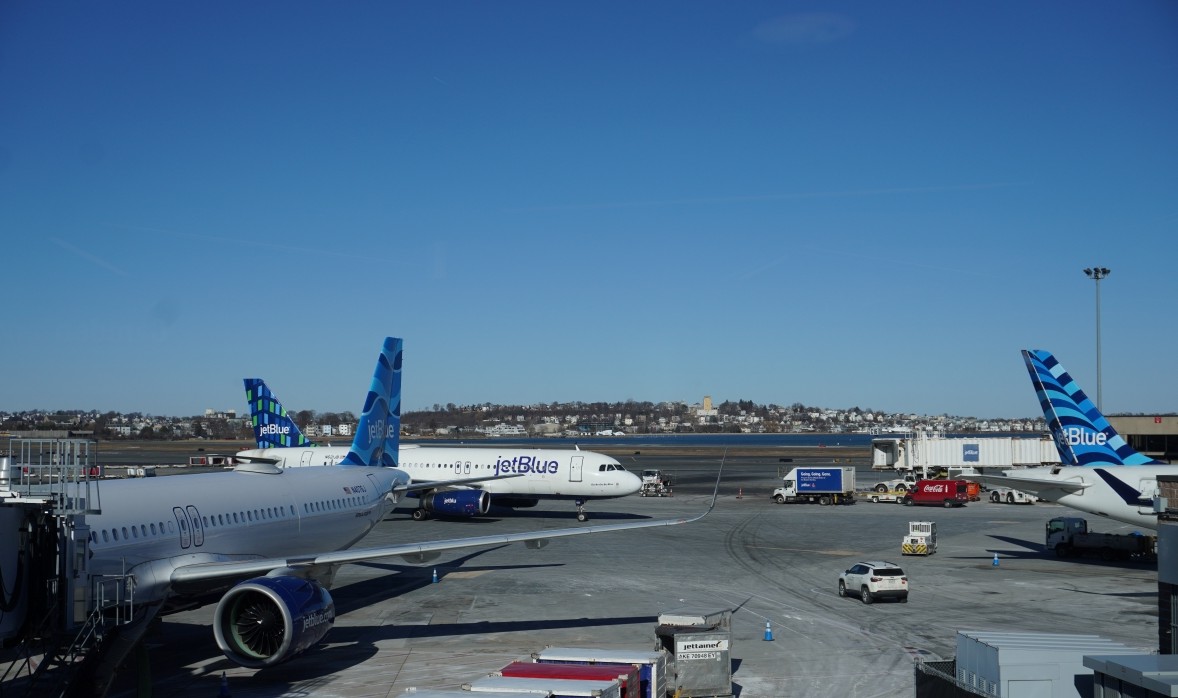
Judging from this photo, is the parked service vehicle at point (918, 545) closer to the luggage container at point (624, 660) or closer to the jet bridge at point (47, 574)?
the luggage container at point (624, 660)

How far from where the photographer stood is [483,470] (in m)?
61.5

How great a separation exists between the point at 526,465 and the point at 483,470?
2.90 meters

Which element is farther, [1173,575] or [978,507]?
[978,507]

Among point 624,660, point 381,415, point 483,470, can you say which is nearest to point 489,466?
point 483,470

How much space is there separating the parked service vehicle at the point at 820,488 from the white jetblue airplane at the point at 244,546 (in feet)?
157

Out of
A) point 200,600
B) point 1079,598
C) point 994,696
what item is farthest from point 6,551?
point 1079,598

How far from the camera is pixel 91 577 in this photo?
19438 mm

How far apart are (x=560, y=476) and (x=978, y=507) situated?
34.5 metres

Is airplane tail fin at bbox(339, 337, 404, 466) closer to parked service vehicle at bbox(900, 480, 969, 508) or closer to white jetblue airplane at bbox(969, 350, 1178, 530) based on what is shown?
white jetblue airplane at bbox(969, 350, 1178, 530)

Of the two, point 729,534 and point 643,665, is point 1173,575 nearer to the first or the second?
point 643,665

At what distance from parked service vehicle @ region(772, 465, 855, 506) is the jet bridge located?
61325 millimetres

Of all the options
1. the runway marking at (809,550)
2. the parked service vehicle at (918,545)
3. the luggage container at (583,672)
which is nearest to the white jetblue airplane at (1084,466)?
the parked service vehicle at (918,545)

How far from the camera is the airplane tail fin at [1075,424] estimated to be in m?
43.3

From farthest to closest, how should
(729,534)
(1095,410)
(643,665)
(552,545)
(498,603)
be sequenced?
(729,534) < (552,545) < (1095,410) < (498,603) < (643,665)
